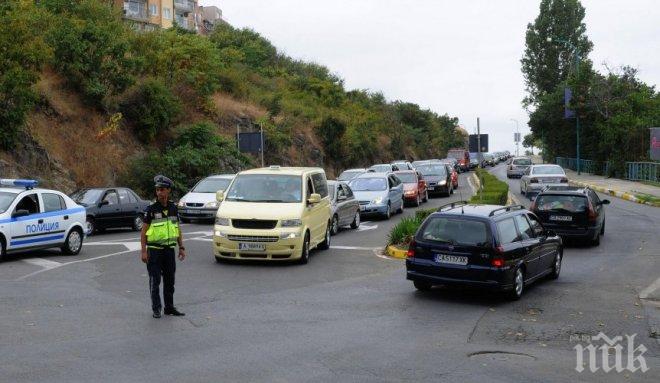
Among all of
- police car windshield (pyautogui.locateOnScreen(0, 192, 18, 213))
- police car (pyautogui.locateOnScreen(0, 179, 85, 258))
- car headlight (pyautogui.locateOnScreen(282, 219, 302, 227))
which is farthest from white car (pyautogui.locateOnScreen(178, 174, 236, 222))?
car headlight (pyautogui.locateOnScreen(282, 219, 302, 227))

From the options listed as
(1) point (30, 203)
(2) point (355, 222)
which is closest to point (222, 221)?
(1) point (30, 203)

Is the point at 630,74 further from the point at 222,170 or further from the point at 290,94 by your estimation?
the point at 222,170

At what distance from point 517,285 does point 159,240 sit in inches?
220

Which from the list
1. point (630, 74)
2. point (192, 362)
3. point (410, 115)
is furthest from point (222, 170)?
point (410, 115)

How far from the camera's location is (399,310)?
10750mm

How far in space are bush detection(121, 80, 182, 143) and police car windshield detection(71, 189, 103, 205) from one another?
13.7 m

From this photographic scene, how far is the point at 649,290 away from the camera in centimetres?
1273

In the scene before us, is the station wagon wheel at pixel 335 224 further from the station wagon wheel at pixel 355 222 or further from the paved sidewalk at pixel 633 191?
the paved sidewalk at pixel 633 191

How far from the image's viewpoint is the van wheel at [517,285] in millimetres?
11508

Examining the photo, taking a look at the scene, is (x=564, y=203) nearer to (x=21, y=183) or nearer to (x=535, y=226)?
(x=535, y=226)

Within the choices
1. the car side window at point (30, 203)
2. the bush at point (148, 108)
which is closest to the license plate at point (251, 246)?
the car side window at point (30, 203)

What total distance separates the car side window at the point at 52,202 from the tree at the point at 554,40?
69.0 meters

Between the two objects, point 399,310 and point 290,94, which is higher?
point 290,94

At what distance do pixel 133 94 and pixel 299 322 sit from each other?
29096 millimetres
